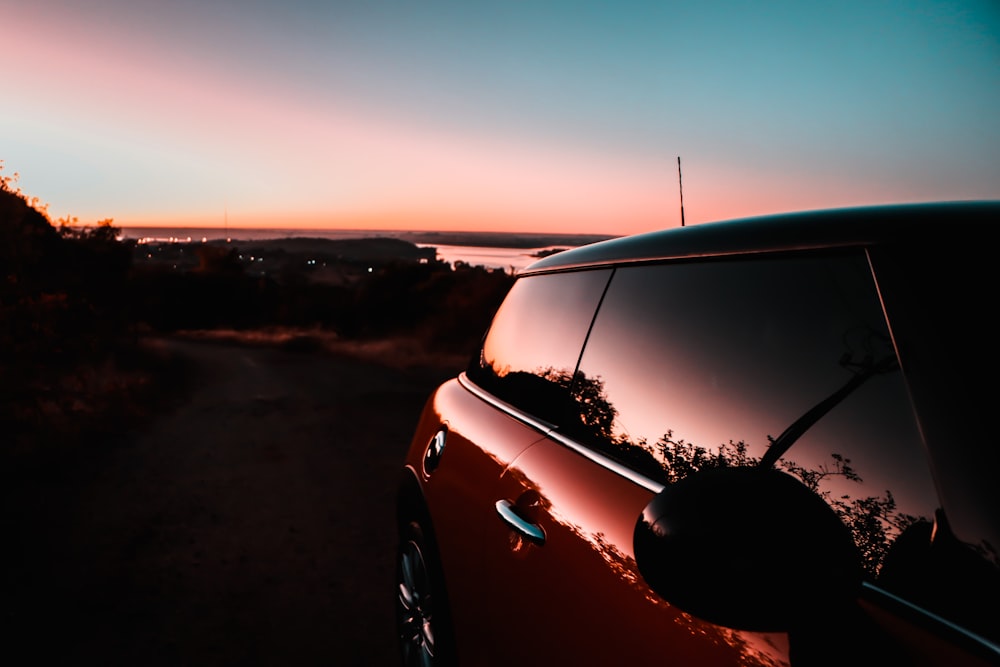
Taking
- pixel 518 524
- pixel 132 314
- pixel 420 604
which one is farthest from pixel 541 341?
pixel 132 314

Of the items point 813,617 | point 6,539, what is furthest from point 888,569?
point 6,539

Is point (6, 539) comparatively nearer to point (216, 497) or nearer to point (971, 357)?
point (216, 497)

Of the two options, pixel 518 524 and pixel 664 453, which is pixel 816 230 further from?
pixel 518 524

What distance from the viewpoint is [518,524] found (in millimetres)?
1843

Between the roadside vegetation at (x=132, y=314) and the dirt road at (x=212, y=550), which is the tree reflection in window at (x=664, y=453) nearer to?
the roadside vegetation at (x=132, y=314)

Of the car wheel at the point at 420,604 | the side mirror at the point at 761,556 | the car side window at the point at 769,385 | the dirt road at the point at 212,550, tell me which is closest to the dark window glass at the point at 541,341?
the car side window at the point at 769,385

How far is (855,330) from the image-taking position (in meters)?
1.11

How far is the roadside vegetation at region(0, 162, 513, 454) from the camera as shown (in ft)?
36.1

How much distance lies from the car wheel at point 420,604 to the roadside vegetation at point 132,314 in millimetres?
1106

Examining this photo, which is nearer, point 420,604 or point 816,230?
point 816,230

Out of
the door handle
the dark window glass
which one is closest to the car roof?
the dark window glass

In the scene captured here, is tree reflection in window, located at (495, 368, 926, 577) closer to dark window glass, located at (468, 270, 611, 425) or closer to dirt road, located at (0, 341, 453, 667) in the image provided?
dark window glass, located at (468, 270, 611, 425)

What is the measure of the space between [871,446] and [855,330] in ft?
0.69

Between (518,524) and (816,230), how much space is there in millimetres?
1110
